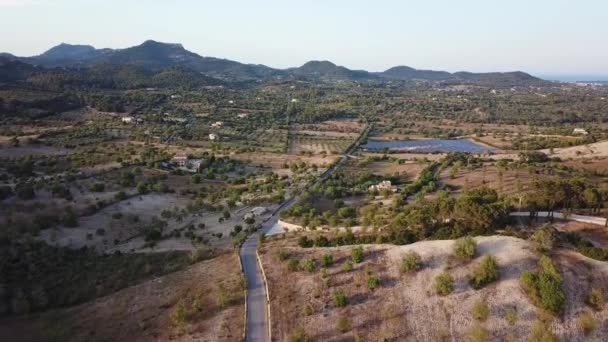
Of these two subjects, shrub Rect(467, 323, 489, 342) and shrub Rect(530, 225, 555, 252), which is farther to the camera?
shrub Rect(530, 225, 555, 252)

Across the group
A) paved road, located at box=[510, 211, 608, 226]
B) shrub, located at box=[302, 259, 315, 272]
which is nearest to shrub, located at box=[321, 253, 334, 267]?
shrub, located at box=[302, 259, 315, 272]

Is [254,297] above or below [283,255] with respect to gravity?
below

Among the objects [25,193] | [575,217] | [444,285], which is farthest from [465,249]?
[25,193]

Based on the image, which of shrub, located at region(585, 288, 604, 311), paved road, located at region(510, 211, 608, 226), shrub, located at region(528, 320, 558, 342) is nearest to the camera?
shrub, located at region(528, 320, 558, 342)

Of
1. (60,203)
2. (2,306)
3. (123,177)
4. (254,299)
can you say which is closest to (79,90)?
(123,177)

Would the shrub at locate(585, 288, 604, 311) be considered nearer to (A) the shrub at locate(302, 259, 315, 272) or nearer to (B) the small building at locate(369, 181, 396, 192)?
(A) the shrub at locate(302, 259, 315, 272)

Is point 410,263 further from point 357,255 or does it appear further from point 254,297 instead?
point 254,297

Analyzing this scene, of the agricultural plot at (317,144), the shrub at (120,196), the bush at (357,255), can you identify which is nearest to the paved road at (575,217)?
the bush at (357,255)
